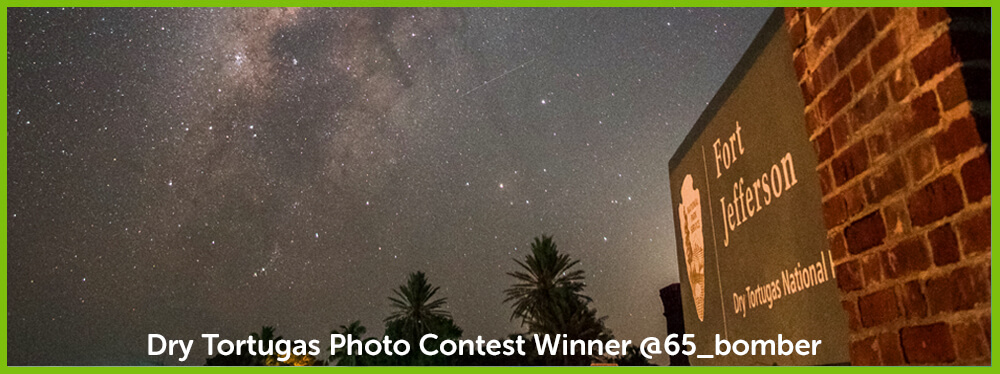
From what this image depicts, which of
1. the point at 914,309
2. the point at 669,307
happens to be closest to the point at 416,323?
the point at 669,307

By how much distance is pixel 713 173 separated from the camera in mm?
4023

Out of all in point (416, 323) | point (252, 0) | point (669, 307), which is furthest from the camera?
point (416, 323)

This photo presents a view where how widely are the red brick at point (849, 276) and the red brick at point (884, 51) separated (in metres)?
0.54

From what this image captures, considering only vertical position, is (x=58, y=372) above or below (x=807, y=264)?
below

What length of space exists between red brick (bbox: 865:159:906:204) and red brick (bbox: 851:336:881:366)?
0.39 m

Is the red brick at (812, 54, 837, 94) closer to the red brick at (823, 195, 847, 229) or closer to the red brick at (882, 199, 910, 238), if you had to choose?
the red brick at (823, 195, 847, 229)

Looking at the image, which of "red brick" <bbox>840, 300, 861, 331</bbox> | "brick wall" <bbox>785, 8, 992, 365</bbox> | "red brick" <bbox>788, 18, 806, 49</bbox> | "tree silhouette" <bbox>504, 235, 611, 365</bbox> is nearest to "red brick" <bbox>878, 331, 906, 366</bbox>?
"brick wall" <bbox>785, 8, 992, 365</bbox>

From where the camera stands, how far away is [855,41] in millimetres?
1789

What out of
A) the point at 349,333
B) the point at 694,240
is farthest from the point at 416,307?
the point at 694,240

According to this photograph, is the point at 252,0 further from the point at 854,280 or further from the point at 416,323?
the point at 416,323

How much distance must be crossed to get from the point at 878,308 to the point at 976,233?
43 cm

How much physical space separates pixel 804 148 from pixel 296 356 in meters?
58.7

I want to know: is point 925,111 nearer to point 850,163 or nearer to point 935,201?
point 935,201

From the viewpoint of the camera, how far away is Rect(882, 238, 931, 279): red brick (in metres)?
1.55
